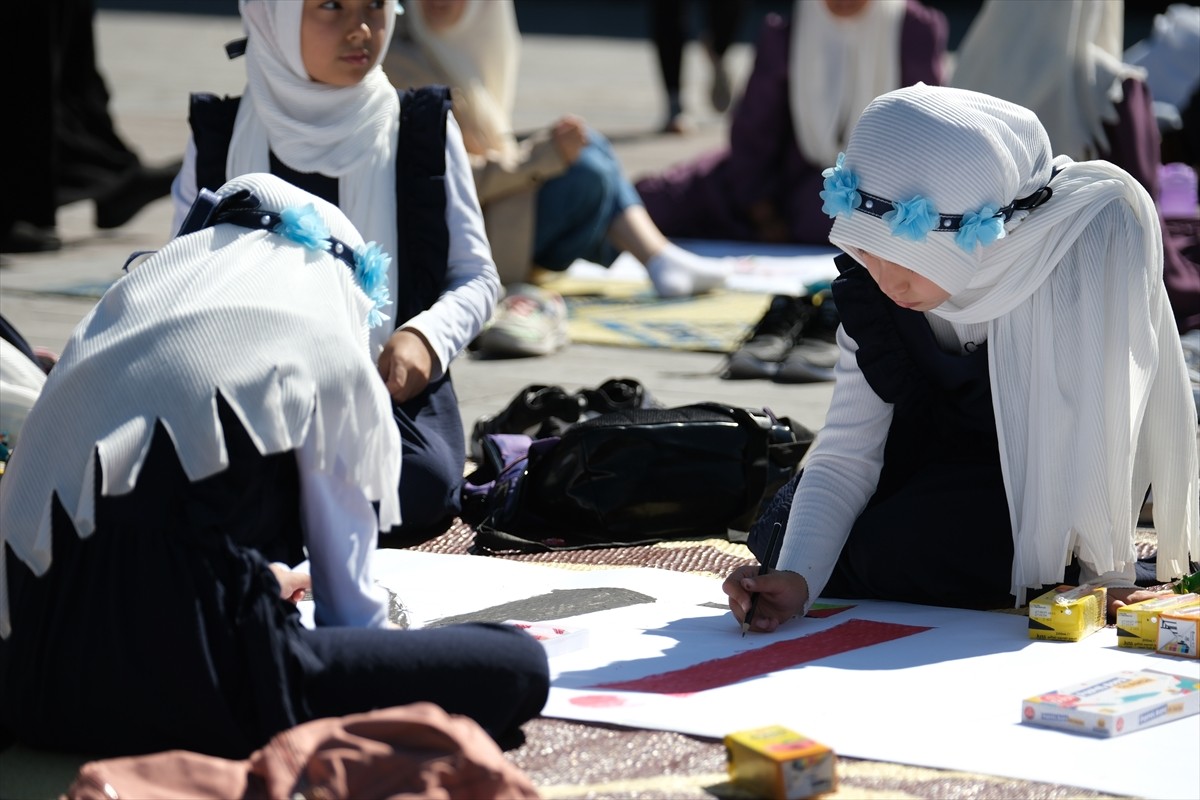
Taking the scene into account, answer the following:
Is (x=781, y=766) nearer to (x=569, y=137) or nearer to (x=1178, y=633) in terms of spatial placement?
(x=1178, y=633)

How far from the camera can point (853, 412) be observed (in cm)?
302

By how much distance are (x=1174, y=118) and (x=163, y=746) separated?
17.4 feet

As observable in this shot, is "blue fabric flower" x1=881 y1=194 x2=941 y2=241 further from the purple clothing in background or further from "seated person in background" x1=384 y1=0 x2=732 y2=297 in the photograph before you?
"seated person in background" x1=384 y1=0 x2=732 y2=297

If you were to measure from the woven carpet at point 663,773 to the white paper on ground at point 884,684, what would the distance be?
0.02 meters

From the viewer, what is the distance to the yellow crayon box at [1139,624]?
2717 millimetres

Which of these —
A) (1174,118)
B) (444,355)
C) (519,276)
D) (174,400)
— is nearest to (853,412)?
(444,355)

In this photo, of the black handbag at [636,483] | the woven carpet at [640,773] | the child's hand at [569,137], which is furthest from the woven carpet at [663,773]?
the child's hand at [569,137]

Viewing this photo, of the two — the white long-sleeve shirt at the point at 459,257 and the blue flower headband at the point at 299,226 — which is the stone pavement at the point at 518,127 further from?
the blue flower headband at the point at 299,226

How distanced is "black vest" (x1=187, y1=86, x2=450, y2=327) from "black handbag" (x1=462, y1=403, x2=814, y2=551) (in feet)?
1.35

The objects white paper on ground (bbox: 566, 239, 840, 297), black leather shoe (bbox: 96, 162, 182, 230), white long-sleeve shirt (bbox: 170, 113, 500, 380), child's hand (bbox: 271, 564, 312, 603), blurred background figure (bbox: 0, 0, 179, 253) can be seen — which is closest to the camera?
child's hand (bbox: 271, 564, 312, 603)

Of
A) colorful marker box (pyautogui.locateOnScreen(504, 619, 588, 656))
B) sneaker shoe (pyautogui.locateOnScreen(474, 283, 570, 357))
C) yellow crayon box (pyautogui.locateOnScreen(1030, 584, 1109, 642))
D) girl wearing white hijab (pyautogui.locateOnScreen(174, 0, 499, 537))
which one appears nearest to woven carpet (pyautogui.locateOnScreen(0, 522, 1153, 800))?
colorful marker box (pyautogui.locateOnScreen(504, 619, 588, 656))

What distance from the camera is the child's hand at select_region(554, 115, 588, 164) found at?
584cm

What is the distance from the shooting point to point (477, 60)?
6.05 metres

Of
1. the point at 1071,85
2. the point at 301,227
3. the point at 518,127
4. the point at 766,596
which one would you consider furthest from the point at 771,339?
the point at 518,127
